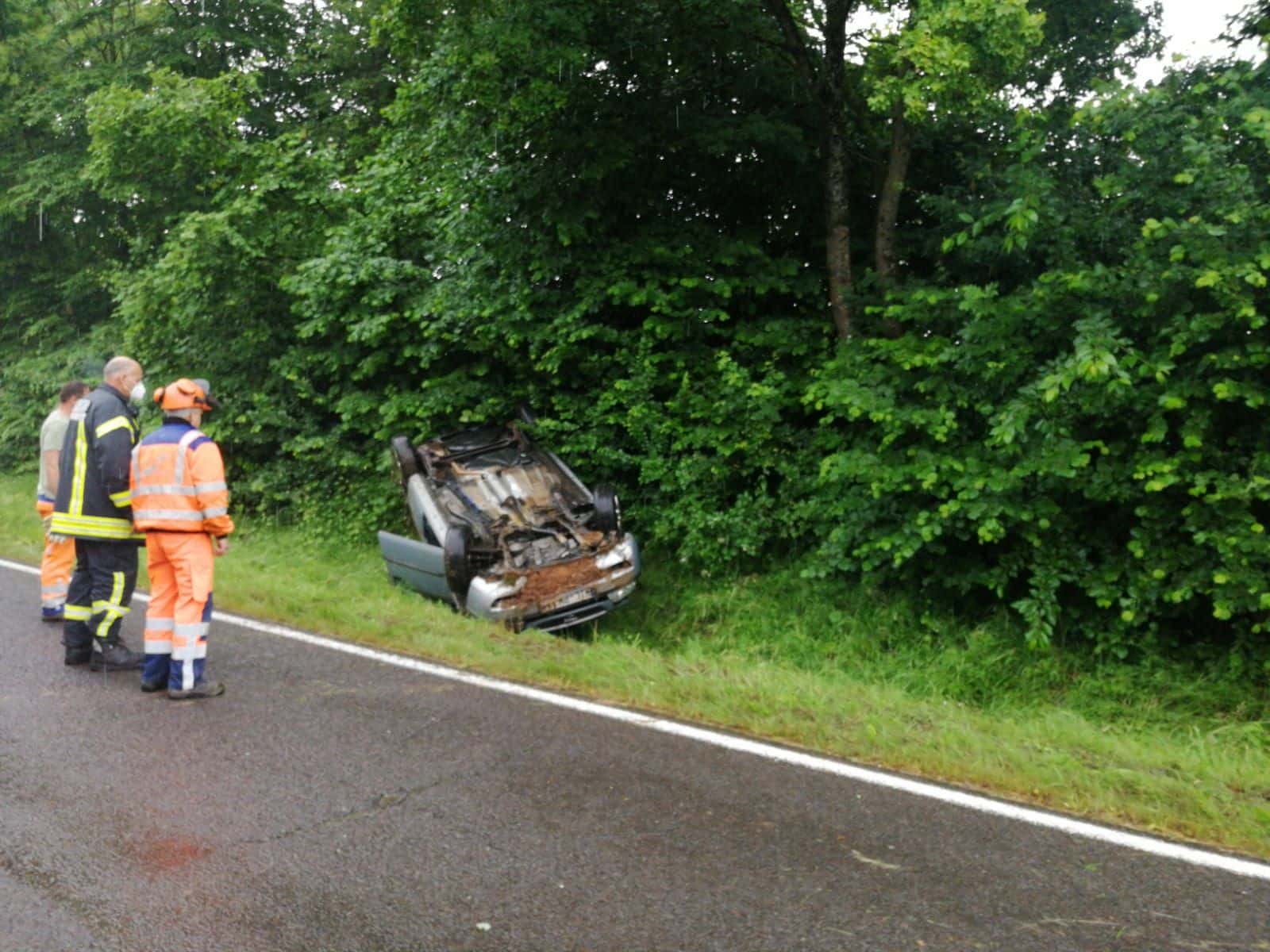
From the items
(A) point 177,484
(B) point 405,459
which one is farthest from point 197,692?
(B) point 405,459

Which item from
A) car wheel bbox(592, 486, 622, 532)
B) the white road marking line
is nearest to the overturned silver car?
car wheel bbox(592, 486, 622, 532)

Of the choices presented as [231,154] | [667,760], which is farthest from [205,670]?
[231,154]

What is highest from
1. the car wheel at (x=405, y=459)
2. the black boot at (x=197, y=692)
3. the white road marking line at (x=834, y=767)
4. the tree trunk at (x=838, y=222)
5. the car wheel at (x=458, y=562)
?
the tree trunk at (x=838, y=222)

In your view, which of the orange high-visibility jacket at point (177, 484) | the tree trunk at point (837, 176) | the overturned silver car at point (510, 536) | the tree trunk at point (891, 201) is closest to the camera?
the orange high-visibility jacket at point (177, 484)

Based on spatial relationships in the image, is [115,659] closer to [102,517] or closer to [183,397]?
[102,517]

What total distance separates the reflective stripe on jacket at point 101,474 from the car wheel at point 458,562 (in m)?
2.58

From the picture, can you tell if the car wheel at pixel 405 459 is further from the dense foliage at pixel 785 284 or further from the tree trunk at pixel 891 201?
the tree trunk at pixel 891 201

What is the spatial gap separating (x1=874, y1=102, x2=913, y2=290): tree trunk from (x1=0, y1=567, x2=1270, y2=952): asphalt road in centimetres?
581

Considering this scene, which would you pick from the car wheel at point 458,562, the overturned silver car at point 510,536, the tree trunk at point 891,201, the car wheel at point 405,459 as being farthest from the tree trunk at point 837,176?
the car wheel at point 405,459

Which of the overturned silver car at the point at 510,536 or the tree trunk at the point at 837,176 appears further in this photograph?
the tree trunk at the point at 837,176

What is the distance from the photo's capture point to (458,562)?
28.2ft

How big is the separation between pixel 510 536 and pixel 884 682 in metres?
3.28

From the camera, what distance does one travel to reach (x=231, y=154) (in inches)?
523

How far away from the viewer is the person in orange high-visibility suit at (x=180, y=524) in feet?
19.7
